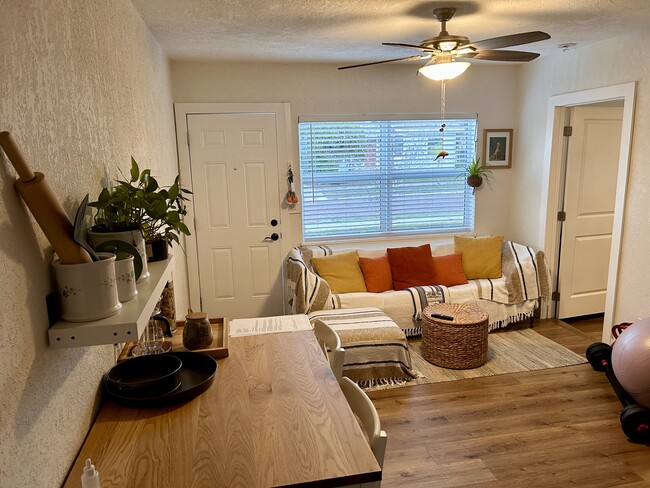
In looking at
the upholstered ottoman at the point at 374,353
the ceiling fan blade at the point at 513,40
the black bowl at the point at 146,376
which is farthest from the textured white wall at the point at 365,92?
the black bowl at the point at 146,376

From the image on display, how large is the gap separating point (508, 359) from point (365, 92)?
8.75ft

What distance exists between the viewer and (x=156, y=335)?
1905 mm

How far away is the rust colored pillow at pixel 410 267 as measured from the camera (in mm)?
4094

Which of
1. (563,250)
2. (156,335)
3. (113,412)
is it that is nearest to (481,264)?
(563,250)

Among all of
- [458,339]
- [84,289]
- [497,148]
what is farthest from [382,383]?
[497,148]

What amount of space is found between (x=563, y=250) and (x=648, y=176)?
1212 millimetres

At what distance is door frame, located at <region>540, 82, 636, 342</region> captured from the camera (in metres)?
3.35

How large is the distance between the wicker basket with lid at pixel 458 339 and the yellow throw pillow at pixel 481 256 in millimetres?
792

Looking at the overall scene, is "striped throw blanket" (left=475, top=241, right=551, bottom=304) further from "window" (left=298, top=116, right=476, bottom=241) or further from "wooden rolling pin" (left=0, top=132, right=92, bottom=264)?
"wooden rolling pin" (left=0, top=132, right=92, bottom=264)

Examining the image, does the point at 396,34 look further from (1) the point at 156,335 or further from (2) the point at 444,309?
(1) the point at 156,335

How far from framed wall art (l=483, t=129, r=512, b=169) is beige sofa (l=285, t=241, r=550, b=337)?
2.89 ft

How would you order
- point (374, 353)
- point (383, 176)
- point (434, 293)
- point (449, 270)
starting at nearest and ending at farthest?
point (374, 353)
point (434, 293)
point (449, 270)
point (383, 176)

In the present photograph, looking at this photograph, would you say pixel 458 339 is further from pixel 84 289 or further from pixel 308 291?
pixel 84 289

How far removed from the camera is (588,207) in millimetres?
4273
